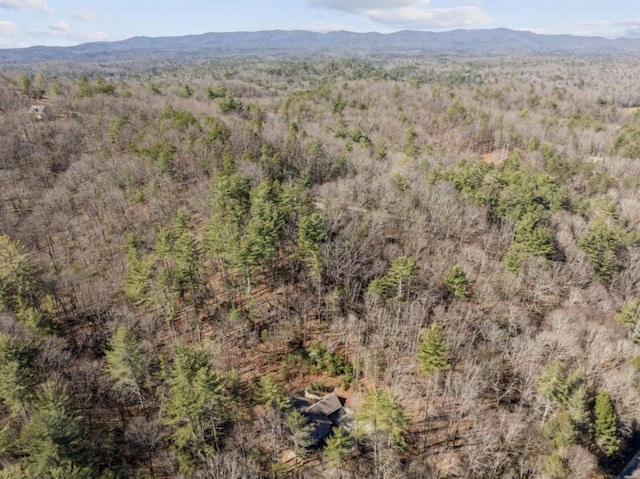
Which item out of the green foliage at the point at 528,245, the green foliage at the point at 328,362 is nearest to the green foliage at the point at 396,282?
the green foliage at the point at 328,362

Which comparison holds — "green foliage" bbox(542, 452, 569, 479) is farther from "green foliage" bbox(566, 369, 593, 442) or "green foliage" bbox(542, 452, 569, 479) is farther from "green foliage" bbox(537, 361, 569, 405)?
"green foliage" bbox(537, 361, 569, 405)

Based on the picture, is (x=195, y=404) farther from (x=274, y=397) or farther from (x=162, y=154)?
(x=162, y=154)

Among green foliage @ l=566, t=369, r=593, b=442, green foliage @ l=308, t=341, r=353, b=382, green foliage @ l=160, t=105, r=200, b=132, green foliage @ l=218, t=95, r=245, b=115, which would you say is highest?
green foliage @ l=218, t=95, r=245, b=115

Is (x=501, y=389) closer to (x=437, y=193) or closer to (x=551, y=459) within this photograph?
(x=551, y=459)

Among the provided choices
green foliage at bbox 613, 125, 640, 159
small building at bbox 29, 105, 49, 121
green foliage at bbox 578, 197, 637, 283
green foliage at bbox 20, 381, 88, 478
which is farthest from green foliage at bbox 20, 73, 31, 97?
green foliage at bbox 613, 125, 640, 159

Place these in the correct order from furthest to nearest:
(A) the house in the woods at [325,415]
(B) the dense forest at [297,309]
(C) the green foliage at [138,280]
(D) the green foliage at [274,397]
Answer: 1. (C) the green foliage at [138,280]
2. (A) the house in the woods at [325,415]
3. (D) the green foliage at [274,397]
4. (B) the dense forest at [297,309]

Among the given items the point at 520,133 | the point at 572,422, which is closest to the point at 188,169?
the point at 572,422

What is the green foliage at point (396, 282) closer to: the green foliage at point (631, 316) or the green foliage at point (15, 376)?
the green foliage at point (631, 316)
